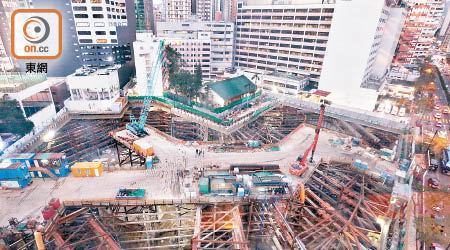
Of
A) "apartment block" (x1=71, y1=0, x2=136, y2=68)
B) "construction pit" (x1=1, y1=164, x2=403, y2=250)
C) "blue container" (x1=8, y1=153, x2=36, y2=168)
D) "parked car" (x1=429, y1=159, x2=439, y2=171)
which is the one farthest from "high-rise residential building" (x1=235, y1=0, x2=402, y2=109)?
"blue container" (x1=8, y1=153, x2=36, y2=168)

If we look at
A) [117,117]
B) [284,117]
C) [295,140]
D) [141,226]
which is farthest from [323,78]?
[141,226]

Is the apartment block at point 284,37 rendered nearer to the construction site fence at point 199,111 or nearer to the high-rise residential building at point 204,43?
the high-rise residential building at point 204,43

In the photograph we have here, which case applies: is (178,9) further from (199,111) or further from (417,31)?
(417,31)

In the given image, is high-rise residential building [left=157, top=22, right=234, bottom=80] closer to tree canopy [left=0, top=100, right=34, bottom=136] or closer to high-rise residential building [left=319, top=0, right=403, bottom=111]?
high-rise residential building [left=319, top=0, right=403, bottom=111]

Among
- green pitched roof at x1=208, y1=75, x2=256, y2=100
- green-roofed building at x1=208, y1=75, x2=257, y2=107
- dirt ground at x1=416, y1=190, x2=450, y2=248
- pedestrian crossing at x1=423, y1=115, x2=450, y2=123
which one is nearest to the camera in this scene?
dirt ground at x1=416, y1=190, x2=450, y2=248

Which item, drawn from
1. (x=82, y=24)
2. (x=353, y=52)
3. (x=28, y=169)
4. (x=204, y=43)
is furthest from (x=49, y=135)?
(x=353, y=52)

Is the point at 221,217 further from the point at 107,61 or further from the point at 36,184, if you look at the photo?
the point at 107,61
